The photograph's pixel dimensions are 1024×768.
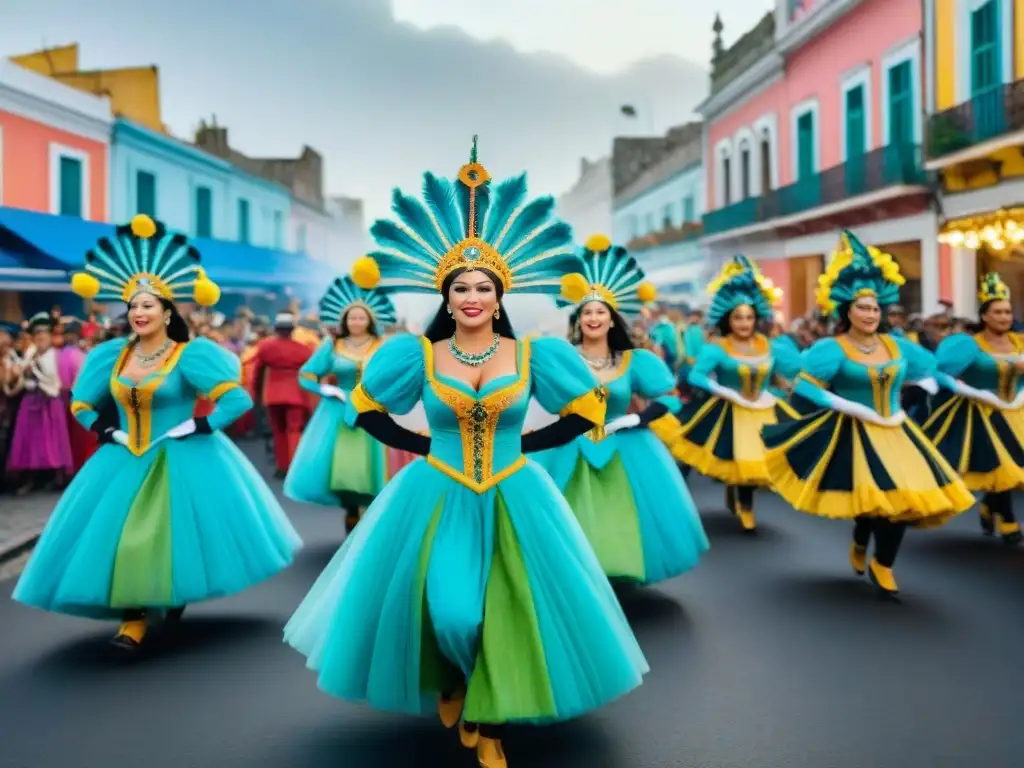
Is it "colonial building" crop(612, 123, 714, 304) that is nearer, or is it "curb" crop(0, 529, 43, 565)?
"curb" crop(0, 529, 43, 565)

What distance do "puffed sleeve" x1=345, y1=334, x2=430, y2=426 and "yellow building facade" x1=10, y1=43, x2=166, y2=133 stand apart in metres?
26.9

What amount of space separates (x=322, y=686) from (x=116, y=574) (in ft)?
6.92

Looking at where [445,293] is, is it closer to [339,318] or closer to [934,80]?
[339,318]

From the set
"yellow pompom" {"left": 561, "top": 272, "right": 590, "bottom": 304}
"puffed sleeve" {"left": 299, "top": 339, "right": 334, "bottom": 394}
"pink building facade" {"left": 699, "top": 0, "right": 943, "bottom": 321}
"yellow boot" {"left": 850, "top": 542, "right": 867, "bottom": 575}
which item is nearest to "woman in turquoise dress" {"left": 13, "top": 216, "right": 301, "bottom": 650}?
"yellow pompom" {"left": 561, "top": 272, "right": 590, "bottom": 304}

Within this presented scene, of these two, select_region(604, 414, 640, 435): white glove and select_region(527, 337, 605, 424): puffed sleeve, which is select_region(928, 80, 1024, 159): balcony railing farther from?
select_region(527, 337, 605, 424): puffed sleeve

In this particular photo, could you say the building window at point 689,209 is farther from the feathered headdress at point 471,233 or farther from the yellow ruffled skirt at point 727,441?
the feathered headdress at point 471,233

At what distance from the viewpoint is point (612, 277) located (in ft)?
25.0

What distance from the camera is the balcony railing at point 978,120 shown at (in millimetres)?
16047

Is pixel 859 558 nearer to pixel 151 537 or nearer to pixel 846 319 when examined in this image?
pixel 846 319

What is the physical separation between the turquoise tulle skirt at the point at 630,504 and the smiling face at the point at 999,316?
11.8 ft

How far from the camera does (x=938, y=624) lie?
6.54 m

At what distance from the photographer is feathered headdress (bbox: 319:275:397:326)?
32.6ft

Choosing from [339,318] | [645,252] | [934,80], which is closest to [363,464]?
[339,318]

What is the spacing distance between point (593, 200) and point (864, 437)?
54851mm
